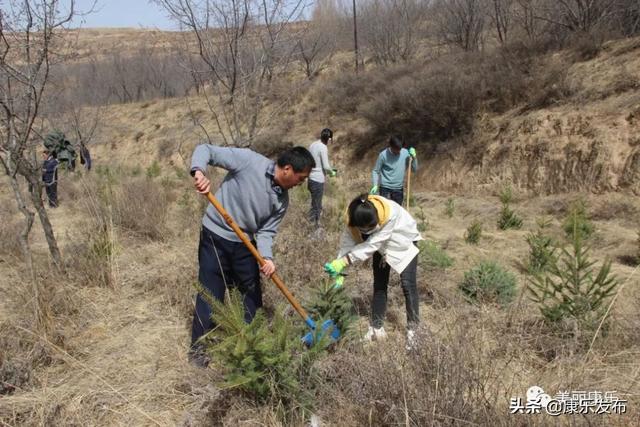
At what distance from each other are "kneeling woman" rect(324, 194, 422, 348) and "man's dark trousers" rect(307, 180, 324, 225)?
2.92 m

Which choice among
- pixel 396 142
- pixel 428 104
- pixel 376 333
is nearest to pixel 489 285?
pixel 376 333

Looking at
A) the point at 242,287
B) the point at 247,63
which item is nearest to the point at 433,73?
Answer: the point at 247,63

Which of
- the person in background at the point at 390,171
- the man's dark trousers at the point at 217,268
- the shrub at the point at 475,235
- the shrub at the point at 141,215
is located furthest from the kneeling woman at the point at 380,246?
the shrub at the point at 141,215

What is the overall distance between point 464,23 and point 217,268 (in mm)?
15715

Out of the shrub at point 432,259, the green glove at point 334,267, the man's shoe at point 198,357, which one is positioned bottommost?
the shrub at point 432,259

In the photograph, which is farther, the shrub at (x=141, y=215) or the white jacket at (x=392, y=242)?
the shrub at (x=141, y=215)

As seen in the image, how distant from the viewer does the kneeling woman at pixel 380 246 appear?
9.54 ft

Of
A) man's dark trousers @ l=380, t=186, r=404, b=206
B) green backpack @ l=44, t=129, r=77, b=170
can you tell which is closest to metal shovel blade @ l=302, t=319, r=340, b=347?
man's dark trousers @ l=380, t=186, r=404, b=206

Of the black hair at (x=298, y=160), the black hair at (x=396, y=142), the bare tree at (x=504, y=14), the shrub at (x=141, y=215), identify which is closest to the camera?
the black hair at (x=298, y=160)

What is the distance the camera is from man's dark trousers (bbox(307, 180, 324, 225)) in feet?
20.4

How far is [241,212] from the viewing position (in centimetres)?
290

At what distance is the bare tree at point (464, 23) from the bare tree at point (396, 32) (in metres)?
1.81

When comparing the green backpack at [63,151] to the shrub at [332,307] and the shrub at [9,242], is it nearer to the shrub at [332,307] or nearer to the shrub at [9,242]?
the shrub at [9,242]

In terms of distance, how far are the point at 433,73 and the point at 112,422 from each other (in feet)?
39.1
